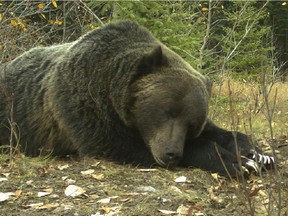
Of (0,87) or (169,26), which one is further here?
(169,26)

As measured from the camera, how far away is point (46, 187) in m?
3.72

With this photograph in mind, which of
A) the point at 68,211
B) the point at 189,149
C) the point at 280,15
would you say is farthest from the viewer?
the point at 280,15

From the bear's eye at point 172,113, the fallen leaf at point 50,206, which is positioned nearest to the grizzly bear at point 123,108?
the bear's eye at point 172,113

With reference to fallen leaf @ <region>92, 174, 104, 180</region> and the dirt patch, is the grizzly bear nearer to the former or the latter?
the dirt patch

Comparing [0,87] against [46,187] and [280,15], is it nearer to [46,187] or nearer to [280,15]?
[46,187]

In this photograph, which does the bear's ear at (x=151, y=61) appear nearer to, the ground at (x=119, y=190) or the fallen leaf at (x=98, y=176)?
the ground at (x=119, y=190)

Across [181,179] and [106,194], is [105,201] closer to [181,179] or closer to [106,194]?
[106,194]

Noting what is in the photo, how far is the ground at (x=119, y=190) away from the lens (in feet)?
10.4

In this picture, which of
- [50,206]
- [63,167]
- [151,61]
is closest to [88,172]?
[63,167]

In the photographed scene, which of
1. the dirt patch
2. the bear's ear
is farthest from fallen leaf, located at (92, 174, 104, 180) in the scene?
the bear's ear

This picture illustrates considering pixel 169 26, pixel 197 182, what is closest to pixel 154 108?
pixel 197 182

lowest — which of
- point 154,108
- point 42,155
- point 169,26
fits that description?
point 42,155

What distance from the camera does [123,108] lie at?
15.1 ft

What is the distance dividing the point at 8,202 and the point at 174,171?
1.61 m
